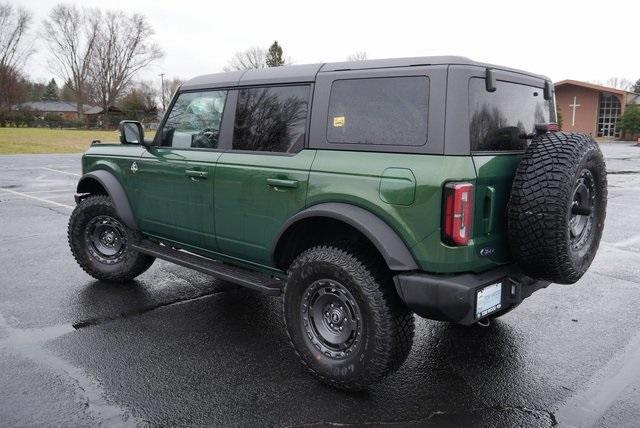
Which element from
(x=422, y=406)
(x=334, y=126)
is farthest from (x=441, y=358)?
(x=334, y=126)

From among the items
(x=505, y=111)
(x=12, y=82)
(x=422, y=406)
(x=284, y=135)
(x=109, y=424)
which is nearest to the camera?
(x=109, y=424)

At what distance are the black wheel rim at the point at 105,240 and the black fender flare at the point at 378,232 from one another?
2.84m

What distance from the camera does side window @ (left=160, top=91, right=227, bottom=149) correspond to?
410 centimetres

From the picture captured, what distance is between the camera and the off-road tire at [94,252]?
498 cm

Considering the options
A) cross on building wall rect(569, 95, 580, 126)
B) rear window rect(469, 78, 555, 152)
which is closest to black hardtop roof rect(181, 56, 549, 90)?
rear window rect(469, 78, 555, 152)

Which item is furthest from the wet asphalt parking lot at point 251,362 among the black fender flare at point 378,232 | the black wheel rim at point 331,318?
the black fender flare at point 378,232

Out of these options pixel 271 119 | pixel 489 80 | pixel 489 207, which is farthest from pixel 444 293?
pixel 271 119

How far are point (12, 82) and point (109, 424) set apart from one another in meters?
67.3

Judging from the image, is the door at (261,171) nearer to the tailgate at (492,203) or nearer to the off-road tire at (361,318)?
the off-road tire at (361,318)

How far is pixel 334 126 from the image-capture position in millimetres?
3303

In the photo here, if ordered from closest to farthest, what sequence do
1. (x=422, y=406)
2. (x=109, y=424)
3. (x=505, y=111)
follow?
(x=109, y=424) < (x=422, y=406) < (x=505, y=111)

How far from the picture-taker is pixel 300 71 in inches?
141

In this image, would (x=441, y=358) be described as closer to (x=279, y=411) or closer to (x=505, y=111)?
(x=279, y=411)

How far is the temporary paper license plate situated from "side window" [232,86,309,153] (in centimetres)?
148
